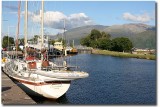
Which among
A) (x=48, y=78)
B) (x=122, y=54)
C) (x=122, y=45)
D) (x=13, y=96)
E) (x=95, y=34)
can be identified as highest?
(x=95, y=34)

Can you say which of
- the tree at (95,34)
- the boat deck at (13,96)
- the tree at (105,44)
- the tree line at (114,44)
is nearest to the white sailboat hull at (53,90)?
the boat deck at (13,96)

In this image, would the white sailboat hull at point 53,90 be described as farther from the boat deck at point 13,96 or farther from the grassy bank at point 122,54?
the grassy bank at point 122,54

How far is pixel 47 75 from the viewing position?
12734 millimetres

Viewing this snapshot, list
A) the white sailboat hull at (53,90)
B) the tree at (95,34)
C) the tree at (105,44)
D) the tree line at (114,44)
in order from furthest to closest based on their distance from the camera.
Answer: the tree at (95,34)
the tree at (105,44)
the tree line at (114,44)
the white sailboat hull at (53,90)

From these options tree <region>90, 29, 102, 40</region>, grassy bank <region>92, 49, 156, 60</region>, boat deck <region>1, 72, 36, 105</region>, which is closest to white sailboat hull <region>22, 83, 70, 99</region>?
boat deck <region>1, 72, 36, 105</region>

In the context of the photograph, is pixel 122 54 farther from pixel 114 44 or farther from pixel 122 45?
pixel 114 44

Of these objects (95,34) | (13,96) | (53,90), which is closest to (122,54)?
(95,34)

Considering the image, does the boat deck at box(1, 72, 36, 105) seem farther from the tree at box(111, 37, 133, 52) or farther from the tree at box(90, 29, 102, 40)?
the tree at box(90, 29, 102, 40)

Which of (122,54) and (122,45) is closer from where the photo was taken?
(122,54)

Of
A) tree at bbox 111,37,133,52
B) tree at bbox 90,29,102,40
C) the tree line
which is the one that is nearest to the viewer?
tree at bbox 111,37,133,52

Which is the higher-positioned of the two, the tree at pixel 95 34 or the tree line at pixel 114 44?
the tree at pixel 95 34

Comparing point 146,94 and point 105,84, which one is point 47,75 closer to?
point 146,94

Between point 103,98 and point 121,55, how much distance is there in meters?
45.7

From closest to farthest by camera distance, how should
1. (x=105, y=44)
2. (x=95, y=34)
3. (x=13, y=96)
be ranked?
(x=13, y=96), (x=105, y=44), (x=95, y=34)
